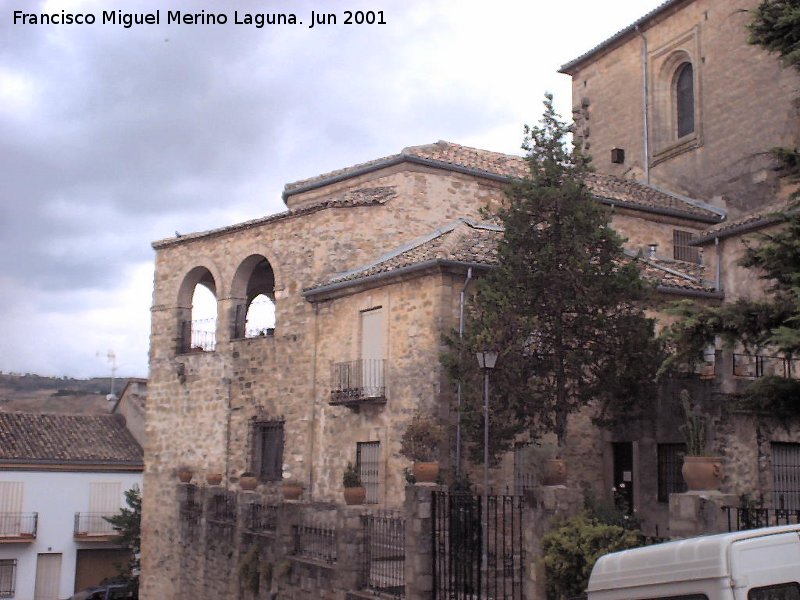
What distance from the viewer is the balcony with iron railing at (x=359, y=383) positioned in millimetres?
19891

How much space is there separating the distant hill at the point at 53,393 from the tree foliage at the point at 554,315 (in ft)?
169

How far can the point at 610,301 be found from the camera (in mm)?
16641

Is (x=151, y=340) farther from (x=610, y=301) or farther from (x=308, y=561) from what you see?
(x=610, y=301)

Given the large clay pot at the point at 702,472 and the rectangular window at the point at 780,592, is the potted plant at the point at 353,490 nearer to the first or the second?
the large clay pot at the point at 702,472

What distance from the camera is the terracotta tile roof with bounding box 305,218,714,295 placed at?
19016 millimetres

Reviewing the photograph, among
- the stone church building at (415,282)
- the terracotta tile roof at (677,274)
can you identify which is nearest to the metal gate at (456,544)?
the stone church building at (415,282)

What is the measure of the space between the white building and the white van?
1225 inches

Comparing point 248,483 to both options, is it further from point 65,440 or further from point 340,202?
point 65,440

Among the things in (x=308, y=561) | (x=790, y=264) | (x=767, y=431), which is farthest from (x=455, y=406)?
(x=790, y=264)

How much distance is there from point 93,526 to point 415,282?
23082mm

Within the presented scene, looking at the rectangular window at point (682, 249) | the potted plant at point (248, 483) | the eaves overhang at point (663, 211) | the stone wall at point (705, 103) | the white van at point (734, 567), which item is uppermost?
the stone wall at point (705, 103)

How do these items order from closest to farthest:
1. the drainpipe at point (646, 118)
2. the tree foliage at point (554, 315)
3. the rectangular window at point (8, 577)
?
the tree foliage at point (554, 315)
the drainpipe at point (646, 118)
the rectangular window at point (8, 577)

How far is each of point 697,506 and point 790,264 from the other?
2793mm

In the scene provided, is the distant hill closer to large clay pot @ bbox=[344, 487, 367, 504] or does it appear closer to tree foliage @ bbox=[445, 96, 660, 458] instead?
large clay pot @ bbox=[344, 487, 367, 504]
